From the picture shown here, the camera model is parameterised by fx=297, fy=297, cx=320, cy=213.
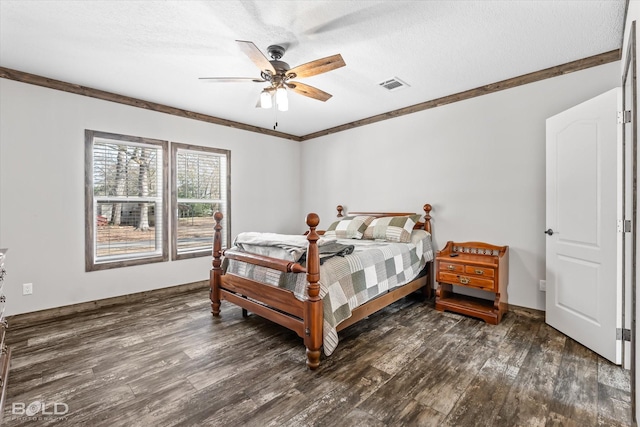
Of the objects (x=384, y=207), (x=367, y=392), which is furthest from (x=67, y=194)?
(x=384, y=207)

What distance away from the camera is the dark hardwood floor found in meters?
1.72

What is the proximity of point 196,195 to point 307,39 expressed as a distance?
2.90 meters

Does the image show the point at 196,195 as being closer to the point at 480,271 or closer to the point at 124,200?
the point at 124,200

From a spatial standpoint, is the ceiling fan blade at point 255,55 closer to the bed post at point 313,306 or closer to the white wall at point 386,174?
the bed post at point 313,306

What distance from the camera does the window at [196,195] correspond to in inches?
166

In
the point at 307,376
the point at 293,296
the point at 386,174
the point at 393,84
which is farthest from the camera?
the point at 386,174

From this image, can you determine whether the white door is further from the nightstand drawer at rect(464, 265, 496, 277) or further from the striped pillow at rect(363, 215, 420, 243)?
the striped pillow at rect(363, 215, 420, 243)

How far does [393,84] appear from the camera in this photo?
339 cm

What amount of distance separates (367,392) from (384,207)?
2921mm

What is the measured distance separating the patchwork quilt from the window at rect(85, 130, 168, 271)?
4.94 feet

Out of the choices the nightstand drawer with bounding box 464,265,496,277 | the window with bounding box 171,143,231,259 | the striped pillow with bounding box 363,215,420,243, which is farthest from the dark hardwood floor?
the window with bounding box 171,143,231,259

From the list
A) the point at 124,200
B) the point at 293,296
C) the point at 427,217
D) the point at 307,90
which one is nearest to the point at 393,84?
the point at 307,90

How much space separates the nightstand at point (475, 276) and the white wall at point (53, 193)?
11.5 feet

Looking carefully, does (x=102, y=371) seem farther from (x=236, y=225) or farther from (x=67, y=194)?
(x=236, y=225)
